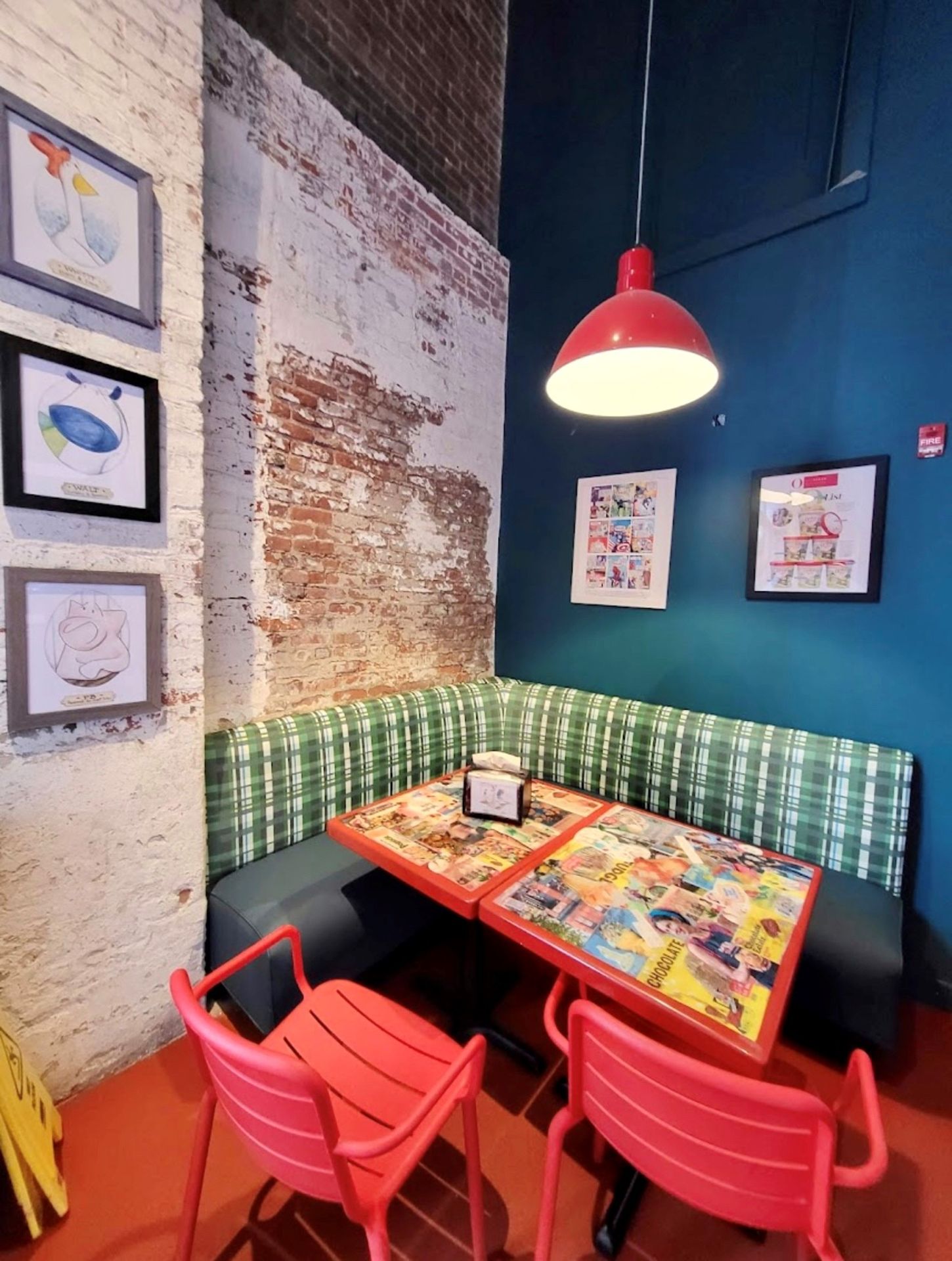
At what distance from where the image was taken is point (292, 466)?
87.2 inches

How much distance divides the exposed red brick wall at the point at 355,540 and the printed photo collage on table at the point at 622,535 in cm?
72

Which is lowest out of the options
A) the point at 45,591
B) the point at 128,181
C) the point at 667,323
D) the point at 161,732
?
the point at 161,732

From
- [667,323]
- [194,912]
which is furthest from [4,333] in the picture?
[194,912]

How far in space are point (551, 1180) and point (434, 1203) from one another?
20.1 inches

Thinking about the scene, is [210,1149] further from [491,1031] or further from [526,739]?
[526,739]

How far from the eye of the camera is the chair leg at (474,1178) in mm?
1072

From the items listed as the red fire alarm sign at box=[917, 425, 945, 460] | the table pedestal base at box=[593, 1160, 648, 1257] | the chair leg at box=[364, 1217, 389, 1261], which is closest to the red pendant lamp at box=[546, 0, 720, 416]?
the red fire alarm sign at box=[917, 425, 945, 460]

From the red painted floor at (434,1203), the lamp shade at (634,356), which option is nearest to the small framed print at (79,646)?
the red painted floor at (434,1203)

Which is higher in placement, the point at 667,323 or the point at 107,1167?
the point at 667,323

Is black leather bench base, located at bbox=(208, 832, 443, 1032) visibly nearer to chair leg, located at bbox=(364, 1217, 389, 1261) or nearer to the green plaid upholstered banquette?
the green plaid upholstered banquette

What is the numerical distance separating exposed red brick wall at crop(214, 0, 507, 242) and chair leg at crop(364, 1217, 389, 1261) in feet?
11.9

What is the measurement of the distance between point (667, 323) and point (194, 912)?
227cm

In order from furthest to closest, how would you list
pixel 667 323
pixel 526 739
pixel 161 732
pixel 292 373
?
pixel 526 739, pixel 292 373, pixel 161 732, pixel 667 323

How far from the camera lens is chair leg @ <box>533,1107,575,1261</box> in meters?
1.01
